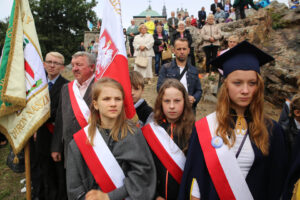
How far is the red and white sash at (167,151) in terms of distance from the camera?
1.99 meters

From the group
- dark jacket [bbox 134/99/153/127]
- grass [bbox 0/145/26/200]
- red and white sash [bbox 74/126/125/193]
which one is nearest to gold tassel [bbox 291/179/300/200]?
red and white sash [bbox 74/126/125/193]

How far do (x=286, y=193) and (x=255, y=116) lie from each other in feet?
2.11

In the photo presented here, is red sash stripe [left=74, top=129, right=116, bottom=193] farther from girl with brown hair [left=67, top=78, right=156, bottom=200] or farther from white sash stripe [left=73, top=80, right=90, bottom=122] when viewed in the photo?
white sash stripe [left=73, top=80, right=90, bottom=122]

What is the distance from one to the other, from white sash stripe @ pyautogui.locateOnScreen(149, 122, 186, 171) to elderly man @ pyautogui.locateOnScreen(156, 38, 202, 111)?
1573mm

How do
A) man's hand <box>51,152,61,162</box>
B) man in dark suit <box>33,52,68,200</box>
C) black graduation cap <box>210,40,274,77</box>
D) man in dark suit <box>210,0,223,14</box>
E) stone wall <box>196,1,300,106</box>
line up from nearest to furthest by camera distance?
black graduation cap <box>210,40,274,77</box>, man's hand <box>51,152,61,162</box>, man in dark suit <box>33,52,68,200</box>, stone wall <box>196,1,300,106</box>, man in dark suit <box>210,0,223,14</box>

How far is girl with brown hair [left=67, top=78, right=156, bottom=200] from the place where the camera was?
5.86 ft

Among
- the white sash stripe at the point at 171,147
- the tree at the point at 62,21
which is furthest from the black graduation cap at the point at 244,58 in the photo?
the tree at the point at 62,21

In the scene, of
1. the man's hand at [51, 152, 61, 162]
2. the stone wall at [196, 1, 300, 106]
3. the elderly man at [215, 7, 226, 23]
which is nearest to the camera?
the man's hand at [51, 152, 61, 162]

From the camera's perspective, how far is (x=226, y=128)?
5.74 feet

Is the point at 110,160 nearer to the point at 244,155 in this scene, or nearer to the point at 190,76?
the point at 244,155

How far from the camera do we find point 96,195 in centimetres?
174

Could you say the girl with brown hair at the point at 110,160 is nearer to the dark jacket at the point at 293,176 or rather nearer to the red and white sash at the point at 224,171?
the red and white sash at the point at 224,171

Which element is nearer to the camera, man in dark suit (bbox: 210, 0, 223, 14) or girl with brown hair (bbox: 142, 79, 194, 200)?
girl with brown hair (bbox: 142, 79, 194, 200)

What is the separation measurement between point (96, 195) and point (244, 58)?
5.81 ft
